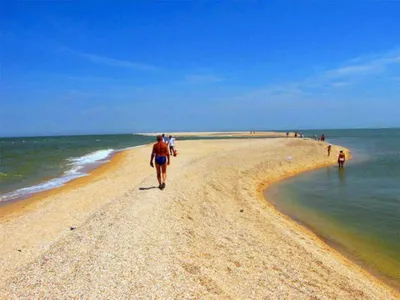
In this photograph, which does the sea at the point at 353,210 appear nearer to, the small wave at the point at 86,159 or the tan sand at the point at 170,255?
the tan sand at the point at 170,255

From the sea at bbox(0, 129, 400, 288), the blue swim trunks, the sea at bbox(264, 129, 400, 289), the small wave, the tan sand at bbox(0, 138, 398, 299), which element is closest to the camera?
the tan sand at bbox(0, 138, 398, 299)

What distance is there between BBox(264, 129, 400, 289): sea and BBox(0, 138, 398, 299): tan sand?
0.82m

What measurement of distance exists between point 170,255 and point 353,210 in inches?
390

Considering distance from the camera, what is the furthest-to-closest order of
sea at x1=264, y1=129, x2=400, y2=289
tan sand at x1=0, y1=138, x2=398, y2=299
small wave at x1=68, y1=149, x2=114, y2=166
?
→ small wave at x1=68, y1=149, x2=114, y2=166
sea at x1=264, y1=129, x2=400, y2=289
tan sand at x1=0, y1=138, x2=398, y2=299

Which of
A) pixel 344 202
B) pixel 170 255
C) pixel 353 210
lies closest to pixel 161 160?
pixel 170 255

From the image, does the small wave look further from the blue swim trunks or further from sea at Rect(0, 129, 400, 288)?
the blue swim trunks

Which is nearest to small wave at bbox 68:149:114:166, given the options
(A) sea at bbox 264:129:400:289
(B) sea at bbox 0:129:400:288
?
(B) sea at bbox 0:129:400:288

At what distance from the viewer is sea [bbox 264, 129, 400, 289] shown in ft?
28.9

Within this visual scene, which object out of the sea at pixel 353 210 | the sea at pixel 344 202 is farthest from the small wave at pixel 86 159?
the sea at pixel 353 210

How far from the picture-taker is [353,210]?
43.9 ft

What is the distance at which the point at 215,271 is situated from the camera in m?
6.15

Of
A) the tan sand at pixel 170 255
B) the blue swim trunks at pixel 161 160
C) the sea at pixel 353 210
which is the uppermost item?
the blue swim trunks at pixel 161 160

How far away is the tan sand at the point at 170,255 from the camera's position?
17.8 ft

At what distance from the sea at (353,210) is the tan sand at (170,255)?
32.2 inches
